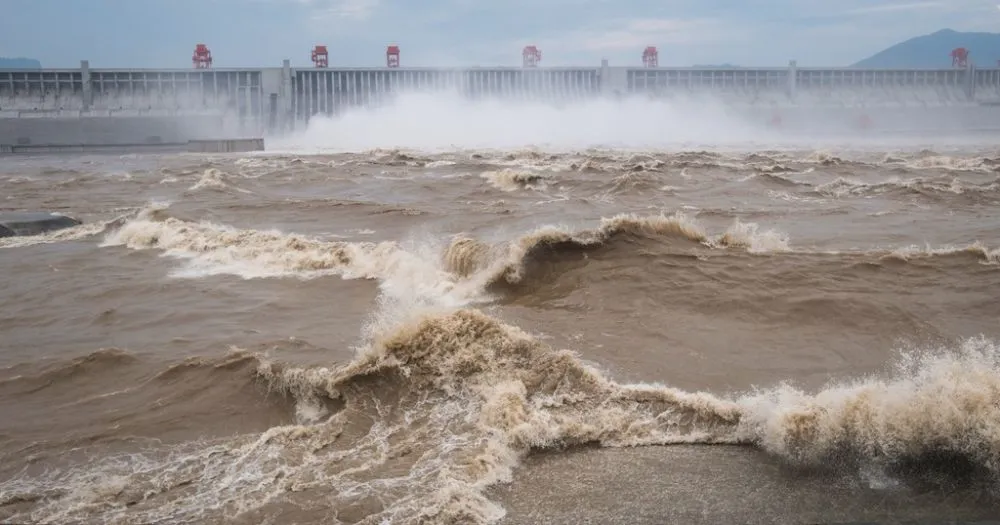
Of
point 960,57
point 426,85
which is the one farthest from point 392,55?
point 960,57

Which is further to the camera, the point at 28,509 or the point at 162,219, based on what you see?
the point at 162,219

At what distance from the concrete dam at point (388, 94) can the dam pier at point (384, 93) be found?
0.20 feet

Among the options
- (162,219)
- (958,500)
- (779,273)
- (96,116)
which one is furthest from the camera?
(96,116)

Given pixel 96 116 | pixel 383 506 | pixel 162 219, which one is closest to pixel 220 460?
pixel 383 506

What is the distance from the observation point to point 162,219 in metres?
12.8

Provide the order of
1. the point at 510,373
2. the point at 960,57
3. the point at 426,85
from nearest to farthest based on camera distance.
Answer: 1. the point at 510,373
2. the point at 426,85
3. the point at 960,57

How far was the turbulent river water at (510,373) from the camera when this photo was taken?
383 cm

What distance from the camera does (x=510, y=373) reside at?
5.25m

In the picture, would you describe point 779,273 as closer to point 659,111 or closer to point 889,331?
point 889,331

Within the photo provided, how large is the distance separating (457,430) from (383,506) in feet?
2.99

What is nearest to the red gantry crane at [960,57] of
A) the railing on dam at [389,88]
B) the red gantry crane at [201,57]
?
the railing on dam at [389,88]

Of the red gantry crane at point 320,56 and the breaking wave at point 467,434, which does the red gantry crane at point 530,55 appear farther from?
the breaking wave at point 467,434

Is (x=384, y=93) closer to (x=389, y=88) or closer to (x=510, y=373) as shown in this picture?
(x=389, y=88)

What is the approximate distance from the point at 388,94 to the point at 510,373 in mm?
41948
